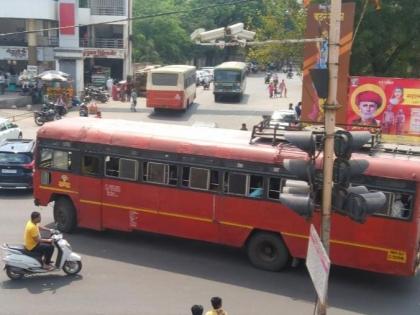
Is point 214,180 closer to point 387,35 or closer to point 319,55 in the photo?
point 319,55

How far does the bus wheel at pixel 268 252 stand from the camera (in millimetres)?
11641

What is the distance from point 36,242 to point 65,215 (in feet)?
9.11

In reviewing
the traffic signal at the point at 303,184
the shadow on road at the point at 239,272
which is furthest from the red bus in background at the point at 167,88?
the traffic signal at the point at 303,184

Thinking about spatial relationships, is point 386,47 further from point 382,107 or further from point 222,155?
point 222,155

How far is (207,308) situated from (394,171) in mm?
4006

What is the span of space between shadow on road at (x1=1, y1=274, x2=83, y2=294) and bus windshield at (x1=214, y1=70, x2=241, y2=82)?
105 feet

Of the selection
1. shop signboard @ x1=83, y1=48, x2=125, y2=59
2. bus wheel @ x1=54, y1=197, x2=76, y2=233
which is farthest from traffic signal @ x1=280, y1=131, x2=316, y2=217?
shop signboard @ x1=83, y1=48, x2=125, y2=59

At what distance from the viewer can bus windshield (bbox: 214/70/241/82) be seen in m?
42.0

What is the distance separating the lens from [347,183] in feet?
23.2

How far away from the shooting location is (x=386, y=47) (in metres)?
23.6

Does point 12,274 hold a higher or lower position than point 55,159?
lower

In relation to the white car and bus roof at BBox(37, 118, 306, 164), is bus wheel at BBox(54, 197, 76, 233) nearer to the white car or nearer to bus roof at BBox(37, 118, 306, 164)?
bus roof at BBox(37, 118, 306, 164)

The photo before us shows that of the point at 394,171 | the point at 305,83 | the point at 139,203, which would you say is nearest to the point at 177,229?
the point at 139,203

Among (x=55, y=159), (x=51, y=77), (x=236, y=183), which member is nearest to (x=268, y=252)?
(x=236, y=183)
